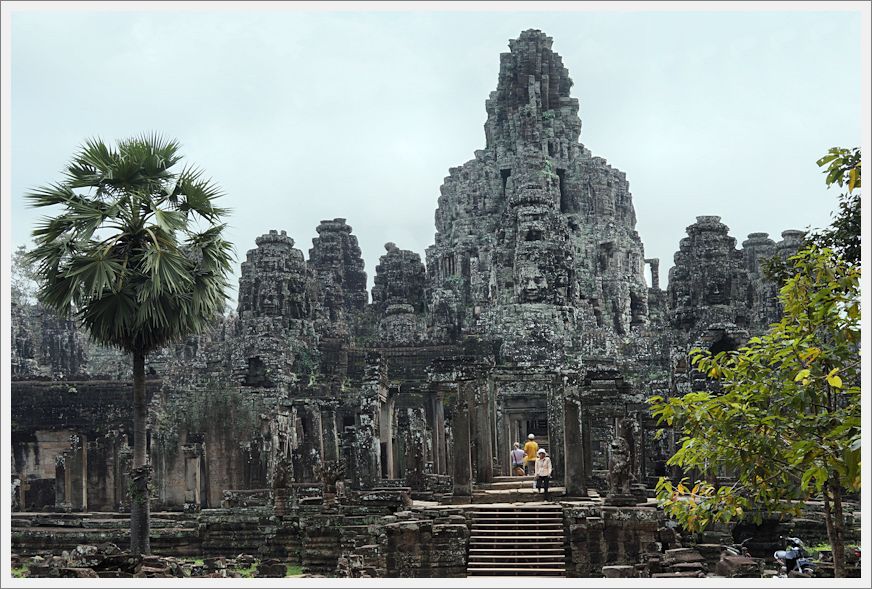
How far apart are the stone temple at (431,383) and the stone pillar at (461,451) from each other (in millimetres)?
44

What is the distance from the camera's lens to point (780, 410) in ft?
43.8

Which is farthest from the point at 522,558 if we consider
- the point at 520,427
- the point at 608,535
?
the point at 520,427

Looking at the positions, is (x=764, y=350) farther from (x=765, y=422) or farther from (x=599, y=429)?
(x=599, y=429)

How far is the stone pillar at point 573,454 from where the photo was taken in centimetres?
2027

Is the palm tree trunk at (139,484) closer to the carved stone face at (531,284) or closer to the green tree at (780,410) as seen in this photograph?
the green tree at (780,410)

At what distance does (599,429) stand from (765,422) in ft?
54.0

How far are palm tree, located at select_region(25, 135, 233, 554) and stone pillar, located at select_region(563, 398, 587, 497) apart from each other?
5930 mm

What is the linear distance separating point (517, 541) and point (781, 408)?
575 cm

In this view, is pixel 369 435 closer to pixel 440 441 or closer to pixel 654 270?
pixel 440 441

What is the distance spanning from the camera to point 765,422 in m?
12.2

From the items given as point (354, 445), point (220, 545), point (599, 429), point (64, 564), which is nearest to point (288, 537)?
point (220, 545)

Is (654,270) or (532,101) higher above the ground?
(532,101)

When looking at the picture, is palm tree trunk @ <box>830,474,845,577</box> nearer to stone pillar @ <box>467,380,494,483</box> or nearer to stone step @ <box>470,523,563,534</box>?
stone step @ <box>470,523,563,534</box>

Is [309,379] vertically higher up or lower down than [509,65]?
lower down
